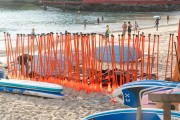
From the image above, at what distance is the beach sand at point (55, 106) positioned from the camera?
32.9 feet

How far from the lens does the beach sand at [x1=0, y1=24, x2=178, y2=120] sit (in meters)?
10.0

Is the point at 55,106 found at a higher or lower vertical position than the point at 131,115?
lower

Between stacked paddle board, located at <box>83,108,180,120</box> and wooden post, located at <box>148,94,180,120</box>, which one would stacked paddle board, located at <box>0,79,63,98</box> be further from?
wooden post, located at <box>148,94,180,120</box>

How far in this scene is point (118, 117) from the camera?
7855 mm

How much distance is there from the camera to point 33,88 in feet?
39.0

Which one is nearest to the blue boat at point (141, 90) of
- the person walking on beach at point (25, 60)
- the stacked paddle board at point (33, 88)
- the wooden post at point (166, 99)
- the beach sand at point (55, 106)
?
the beach sand at point (55, 106)

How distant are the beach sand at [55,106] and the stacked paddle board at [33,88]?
16 centimetres

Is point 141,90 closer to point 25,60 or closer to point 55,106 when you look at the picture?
point 55,106

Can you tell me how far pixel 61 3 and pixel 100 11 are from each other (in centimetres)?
1544

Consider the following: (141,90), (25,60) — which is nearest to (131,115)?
(141,90)

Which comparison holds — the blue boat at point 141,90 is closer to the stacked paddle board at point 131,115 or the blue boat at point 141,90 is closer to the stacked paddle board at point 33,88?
the stacked paddle board at point 131,115

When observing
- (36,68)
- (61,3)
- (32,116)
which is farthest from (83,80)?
(61,3)

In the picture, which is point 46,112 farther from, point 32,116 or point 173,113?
point 173,113

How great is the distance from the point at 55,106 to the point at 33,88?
1341mm
